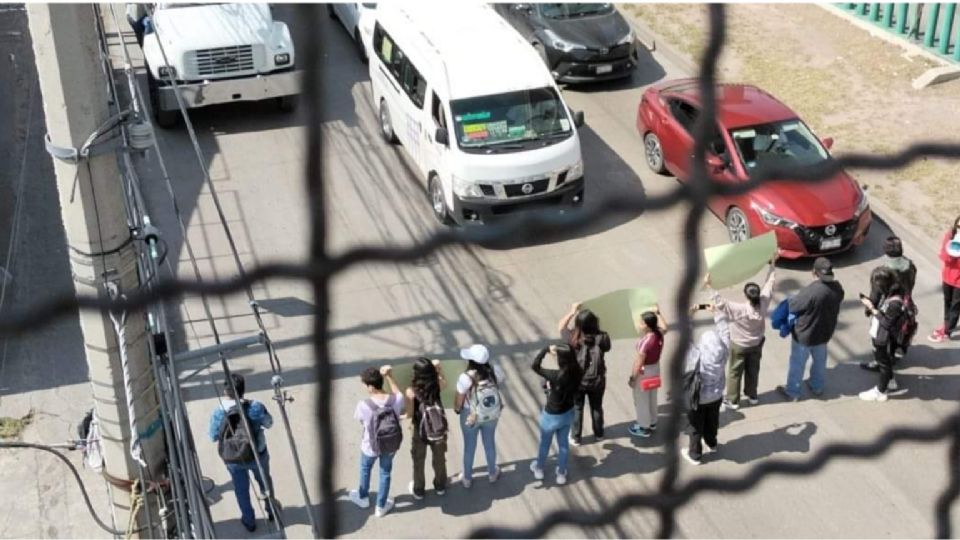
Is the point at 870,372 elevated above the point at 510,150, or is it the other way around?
the point at 510,150

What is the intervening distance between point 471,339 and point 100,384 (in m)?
3.41

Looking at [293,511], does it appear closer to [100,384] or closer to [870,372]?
[100,384]

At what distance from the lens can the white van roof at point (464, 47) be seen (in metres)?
9.86

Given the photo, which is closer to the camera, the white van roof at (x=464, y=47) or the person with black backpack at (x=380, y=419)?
the person with black backpack at (x=380, y=419)

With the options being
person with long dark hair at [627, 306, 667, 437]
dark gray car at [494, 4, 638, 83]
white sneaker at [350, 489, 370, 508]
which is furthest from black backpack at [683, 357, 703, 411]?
dark gray car at [494, 4, 638, 83]

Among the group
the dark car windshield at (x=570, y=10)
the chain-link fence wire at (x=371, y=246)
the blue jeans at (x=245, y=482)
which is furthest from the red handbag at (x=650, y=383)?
the dark car windshield at (x=570, y=10)

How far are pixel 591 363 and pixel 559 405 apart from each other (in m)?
0.33

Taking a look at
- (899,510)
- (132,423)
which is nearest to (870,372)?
(899,510)

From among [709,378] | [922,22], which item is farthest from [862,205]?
[922,22]

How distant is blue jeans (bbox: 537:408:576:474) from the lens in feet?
23.2

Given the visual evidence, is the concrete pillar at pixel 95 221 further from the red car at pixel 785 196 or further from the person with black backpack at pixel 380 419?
the red car at pixel 785 196

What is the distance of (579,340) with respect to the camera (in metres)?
7.11

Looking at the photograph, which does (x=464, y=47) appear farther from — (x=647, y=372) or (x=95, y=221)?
(x=95, y=221)

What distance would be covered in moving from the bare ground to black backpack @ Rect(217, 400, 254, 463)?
5250mm
